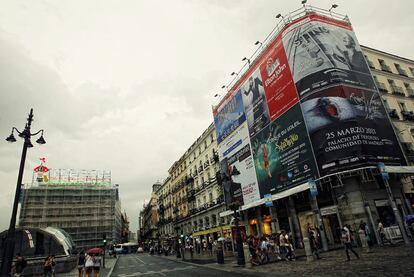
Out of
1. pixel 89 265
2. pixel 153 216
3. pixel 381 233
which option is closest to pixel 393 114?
pixel 381 233

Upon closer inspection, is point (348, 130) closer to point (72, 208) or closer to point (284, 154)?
point (284, 154)

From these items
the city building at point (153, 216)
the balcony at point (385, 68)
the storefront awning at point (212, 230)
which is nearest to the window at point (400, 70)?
the balcony at point (385, 68)

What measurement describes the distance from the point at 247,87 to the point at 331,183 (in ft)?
48.7

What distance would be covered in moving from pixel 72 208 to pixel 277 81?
68009 millimetres

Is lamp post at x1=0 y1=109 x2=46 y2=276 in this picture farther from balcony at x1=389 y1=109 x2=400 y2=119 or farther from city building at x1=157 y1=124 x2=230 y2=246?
balcony at x1=389 y1=109 x2=400 y2=119

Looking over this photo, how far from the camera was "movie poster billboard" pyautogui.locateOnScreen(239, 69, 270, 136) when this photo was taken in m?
28.7

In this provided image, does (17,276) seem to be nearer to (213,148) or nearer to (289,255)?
(289,255)

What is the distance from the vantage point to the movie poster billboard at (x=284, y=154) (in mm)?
22828

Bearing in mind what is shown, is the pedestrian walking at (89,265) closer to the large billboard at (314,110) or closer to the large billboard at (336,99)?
the large billboard at (314,110)

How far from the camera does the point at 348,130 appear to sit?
2083 cm

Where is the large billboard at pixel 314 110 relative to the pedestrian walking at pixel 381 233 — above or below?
above

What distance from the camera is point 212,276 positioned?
14.1 m

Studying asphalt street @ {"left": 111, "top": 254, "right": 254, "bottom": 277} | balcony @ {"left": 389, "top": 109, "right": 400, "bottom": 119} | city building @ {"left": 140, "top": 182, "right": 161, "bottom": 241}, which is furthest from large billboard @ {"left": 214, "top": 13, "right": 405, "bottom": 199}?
city building @ {"left": 140, "top": 182, "right": 161, "bottom": 241}

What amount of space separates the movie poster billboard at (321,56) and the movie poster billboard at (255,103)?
4926mm
